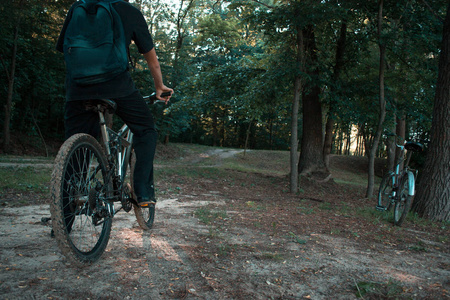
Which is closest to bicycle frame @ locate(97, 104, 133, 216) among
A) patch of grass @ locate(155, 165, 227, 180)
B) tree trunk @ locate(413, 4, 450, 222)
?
tree trunk @ locate(413, 4, 450, 222)

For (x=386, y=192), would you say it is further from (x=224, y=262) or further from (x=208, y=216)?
(x=224, y=262)

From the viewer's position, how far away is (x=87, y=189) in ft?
7.79

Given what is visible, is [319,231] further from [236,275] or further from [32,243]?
[32,243]

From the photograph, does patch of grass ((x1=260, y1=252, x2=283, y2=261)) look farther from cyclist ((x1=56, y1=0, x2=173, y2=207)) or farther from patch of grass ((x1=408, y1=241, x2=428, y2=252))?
patch of grass ((x1=408, y1=241, x2=428, y2=252))

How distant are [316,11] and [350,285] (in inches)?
276

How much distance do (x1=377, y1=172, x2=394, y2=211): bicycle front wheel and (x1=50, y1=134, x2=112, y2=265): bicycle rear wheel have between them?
18.0ft

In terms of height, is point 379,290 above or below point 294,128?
below

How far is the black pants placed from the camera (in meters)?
2.55

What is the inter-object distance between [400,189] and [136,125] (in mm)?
4849

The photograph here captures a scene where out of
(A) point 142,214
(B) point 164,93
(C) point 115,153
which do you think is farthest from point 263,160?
(C) point 115,153

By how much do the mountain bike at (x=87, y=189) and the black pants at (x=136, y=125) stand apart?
0.12 meters

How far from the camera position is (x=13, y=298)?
1759 mm

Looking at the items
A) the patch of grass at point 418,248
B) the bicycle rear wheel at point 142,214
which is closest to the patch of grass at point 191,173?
the bicycle rear wheel at point 142,214

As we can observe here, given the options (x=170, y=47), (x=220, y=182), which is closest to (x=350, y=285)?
(x=220, y=182)
